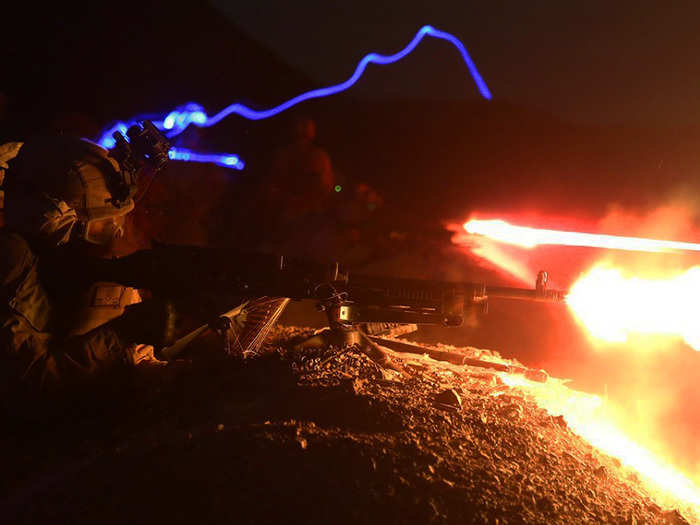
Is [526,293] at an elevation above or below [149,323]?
above

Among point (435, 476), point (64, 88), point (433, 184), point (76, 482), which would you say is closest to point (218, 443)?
point (76, 482)

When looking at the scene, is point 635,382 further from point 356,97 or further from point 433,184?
point 356,97

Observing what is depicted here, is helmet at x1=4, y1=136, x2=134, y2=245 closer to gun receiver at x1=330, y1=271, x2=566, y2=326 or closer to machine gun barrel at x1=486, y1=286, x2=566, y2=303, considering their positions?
gun receiver at x1=330, y1=271, x2=566, y2=326

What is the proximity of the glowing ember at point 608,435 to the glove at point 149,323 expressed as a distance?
3.98 m

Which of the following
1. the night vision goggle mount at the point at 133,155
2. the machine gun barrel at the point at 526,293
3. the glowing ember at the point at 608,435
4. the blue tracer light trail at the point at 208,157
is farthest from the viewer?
the blue tracer light trail at the point at 208,157

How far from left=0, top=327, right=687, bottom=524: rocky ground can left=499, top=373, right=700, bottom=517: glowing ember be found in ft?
1.66

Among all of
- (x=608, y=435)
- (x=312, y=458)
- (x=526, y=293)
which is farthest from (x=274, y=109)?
(x=312, y=458)

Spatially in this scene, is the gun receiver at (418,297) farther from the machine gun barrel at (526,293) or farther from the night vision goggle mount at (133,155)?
the night vision goggle mount at (133,155)

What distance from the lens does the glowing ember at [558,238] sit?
31.9 ft

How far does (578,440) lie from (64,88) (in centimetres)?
1406

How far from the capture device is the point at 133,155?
540 centimetres

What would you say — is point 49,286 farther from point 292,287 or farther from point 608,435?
point 608,435

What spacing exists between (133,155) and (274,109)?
8.01 meters

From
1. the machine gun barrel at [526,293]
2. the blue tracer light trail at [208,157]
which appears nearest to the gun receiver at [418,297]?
the machine gun barrel at [526,293]
